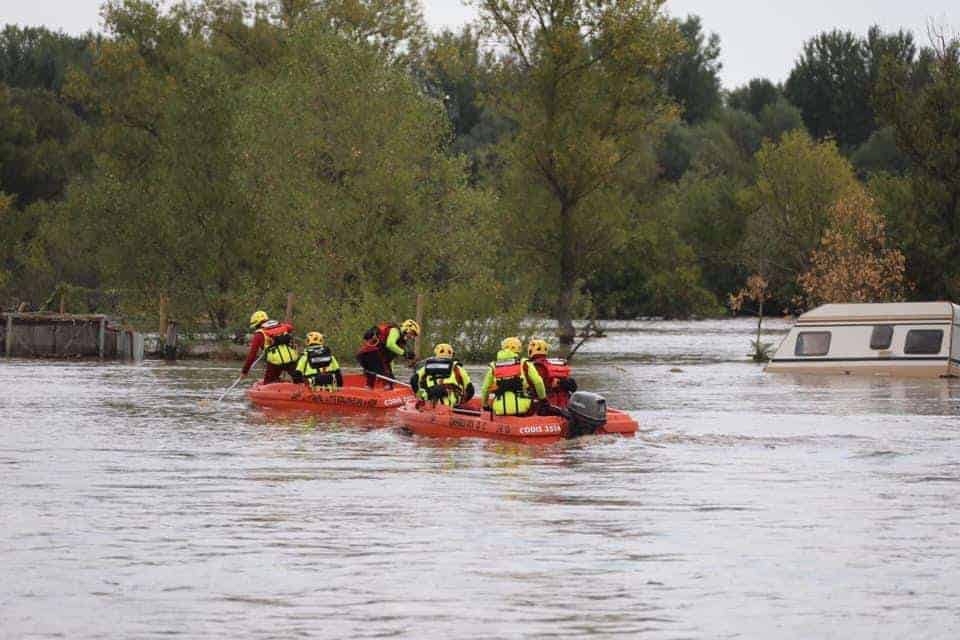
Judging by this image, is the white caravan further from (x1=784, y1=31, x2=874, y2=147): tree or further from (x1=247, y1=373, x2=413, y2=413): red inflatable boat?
(x1=784, y1=31, x2=874, y2=147): tree

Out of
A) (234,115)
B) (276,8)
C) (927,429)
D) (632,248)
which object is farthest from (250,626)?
(632,248)

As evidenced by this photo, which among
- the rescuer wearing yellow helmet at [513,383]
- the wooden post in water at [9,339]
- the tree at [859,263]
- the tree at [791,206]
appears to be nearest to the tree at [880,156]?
the tree at [791,206]

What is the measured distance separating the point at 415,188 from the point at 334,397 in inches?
1064

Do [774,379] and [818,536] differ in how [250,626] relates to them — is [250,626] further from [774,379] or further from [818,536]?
[774,379]

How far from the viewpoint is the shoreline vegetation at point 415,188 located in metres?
60.6

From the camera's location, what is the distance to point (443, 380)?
1246 inches

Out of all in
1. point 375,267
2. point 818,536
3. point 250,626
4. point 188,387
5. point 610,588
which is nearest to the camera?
point 250,626

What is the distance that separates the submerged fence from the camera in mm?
65500

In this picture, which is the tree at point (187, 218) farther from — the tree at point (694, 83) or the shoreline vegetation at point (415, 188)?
the tree at point (694, 83)

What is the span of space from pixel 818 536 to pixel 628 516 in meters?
2.47

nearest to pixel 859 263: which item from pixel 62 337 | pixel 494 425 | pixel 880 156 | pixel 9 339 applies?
pixel 62 337

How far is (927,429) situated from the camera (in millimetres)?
34000

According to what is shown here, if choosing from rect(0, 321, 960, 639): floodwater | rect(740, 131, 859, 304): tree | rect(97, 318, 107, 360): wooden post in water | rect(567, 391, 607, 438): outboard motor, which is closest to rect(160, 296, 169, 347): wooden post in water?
rect(97, 318, 107, 360): wooden post in water

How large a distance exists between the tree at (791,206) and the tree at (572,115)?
13.3m
